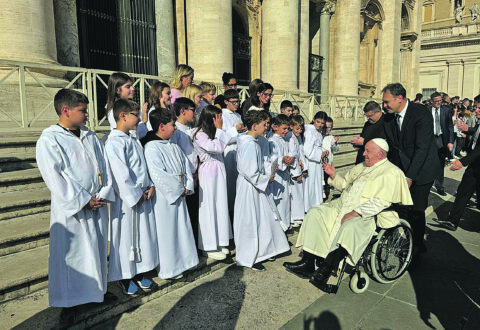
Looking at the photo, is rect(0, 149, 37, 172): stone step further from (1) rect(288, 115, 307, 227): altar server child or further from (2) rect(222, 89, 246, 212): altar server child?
(1) rect(288, 115, 307, 227): altar server child

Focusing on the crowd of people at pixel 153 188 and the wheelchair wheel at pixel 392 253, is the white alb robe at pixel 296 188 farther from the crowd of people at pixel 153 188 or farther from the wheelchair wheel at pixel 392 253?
the wheelchair wheel at pixel 392 253

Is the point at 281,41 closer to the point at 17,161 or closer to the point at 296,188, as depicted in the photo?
the point at 296,188

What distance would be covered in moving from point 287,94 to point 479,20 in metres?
38.7

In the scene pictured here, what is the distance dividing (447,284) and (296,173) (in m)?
2.82

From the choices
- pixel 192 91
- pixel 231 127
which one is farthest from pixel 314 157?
pixel 192 91

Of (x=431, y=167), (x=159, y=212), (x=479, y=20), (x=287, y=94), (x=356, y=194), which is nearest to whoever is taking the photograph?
(x=159, y=212)

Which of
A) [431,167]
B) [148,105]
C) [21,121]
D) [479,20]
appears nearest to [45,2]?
[21,121]

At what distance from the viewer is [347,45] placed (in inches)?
731

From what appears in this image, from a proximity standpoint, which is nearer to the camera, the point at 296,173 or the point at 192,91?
the point at 192,91

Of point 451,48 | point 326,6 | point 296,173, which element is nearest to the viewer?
point 296,173

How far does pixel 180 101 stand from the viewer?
440cm

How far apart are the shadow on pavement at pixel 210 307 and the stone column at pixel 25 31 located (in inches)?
227

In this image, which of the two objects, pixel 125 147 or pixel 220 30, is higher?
pixel 220 30

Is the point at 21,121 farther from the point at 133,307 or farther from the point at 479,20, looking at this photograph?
the point at 479,20
